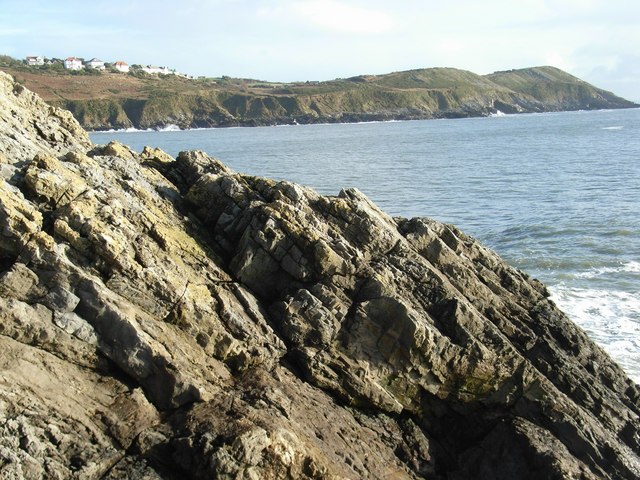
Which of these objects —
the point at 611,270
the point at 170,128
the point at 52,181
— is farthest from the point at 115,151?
the point at 170,128

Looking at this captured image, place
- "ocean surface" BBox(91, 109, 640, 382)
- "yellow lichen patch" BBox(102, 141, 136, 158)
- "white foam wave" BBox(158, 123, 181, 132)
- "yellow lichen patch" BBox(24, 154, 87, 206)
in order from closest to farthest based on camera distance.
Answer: "yellow lichen patch" BBox(24, 154, 87, 206) → "yellow lichen patch" BBox(102, 141, 136, 158) → "ocean surface" BBox(91, 109, 640, 382) → "white foam wave" BBox(158, 123, 181, 132)

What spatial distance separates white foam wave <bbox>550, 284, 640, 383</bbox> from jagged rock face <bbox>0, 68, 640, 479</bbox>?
185 inches

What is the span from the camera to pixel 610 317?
78.5 ft

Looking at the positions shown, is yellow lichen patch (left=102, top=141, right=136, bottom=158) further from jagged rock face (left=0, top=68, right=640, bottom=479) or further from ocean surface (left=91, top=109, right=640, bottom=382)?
ocean surface (left=91, top=109, right=640, bottom=382)

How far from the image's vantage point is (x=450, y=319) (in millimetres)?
14820

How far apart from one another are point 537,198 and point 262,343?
3929 centimetres

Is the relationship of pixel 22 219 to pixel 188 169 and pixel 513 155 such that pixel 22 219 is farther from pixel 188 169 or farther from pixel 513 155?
pixel 513 155

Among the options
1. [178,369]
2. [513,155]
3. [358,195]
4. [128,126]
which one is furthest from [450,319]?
[128,126]

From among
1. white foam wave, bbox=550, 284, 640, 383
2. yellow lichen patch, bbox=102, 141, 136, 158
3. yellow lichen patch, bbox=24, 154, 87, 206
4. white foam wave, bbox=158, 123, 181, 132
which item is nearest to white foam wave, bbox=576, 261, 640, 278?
white foam wave, bbox=550, 284, 640, 383

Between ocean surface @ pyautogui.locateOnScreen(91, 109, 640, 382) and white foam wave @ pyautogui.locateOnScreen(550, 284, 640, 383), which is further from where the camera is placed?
ocean surface @ pyautogui.locateOnScreen(91, 109, 640, 382)

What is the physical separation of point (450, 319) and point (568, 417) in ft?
11.1

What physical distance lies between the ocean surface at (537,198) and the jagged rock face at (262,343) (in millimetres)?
7199

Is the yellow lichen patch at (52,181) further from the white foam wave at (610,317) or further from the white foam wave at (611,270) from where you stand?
the white foam wave at (611,270)

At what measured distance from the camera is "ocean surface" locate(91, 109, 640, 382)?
26.4m
